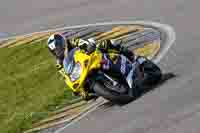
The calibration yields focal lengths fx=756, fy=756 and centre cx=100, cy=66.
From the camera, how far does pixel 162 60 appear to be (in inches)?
627

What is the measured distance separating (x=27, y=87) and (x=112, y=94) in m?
3.97

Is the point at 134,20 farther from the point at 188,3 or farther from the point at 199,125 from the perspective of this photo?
the point at 199,125

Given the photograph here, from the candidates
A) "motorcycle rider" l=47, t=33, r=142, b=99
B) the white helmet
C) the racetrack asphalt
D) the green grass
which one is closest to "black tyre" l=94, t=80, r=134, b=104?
the racetrack asphalt

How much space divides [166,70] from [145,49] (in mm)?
1904

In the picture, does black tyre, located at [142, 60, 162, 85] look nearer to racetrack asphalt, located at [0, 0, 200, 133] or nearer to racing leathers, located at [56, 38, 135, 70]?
Result: racetrack asphalt, located at [0, 0, 200, 133]

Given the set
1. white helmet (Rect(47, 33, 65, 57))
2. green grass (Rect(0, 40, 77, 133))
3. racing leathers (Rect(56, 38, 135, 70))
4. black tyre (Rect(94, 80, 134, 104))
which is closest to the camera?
black tyre (Rect(94, 80, 134, 104))

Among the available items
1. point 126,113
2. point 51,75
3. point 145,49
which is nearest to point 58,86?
point 51,75

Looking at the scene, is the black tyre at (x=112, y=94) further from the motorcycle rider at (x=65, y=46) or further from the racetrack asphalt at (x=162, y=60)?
the motorcycle rider at (x=65, y=46)

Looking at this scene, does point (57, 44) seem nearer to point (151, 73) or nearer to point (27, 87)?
point (151, 73)

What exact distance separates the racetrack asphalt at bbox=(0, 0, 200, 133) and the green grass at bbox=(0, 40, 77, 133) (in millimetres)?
1484

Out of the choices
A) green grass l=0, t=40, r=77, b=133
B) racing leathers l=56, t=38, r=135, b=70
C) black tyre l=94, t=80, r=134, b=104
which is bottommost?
green grass l=0, t=40, r=77, b=133

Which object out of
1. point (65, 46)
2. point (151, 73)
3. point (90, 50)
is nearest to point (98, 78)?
point (90, 50)

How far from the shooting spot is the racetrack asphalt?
1285 cm

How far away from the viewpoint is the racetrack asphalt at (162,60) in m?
12.9
